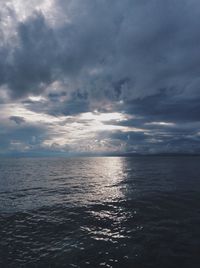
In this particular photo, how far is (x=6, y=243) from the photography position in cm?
1917

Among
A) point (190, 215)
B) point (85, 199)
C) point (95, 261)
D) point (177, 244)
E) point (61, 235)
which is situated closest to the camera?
point (95, 261)

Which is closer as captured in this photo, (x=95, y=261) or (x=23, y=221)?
(x=95, y=261)

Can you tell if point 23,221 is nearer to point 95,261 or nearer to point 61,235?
point 61,235

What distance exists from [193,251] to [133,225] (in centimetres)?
766

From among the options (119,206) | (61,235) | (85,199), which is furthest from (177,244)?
(85,199)

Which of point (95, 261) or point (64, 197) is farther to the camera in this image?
point (64, 197)

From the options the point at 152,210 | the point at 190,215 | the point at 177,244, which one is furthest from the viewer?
the point at 152,210

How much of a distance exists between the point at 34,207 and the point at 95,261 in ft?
63.9

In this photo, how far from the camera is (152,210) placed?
2984 centimetres

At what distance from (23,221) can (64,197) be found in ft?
49.5

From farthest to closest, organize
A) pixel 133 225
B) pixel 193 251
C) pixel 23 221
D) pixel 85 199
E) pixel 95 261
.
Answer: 1. pixel 85 199
2. pixel 23 221
3. pixel 133 225
4. pixel 193 251
5. pixel 95 261

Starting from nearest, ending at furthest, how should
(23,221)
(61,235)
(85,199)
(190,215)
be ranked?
(61,235)
(23,221)
(190,215)
(85,199)

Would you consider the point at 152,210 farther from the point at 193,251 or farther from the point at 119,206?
the point at 193,251

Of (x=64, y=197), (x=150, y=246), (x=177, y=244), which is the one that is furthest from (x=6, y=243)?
(x=64, y=197)
